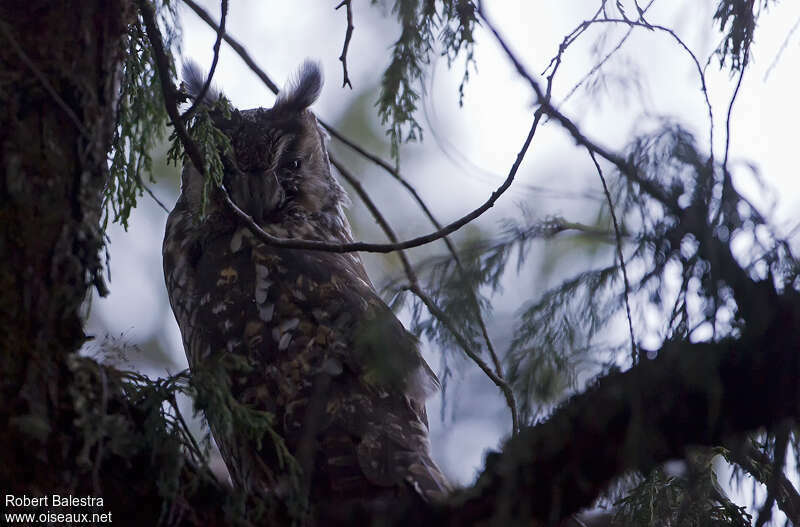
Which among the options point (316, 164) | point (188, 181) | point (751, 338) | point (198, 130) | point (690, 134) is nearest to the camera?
point (751, 338)

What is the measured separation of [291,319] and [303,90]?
135 cm

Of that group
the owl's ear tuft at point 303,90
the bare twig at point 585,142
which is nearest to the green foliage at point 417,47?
the bare twig at point 585,142

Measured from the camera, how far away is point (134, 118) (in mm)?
2381

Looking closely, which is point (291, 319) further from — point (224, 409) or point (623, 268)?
point (623, 268)

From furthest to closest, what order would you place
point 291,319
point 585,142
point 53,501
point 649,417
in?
point 291,319
point 585,142
point 53,501
point 649,417

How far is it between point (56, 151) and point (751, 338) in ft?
4.74

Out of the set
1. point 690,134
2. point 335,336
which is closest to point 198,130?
point 335,336

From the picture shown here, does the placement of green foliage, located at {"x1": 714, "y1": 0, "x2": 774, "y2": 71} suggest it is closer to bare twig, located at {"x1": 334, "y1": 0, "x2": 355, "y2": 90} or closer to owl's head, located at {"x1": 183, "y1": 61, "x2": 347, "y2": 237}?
bare twig, located at {"x1": 334, "y1": 0, "x2": 355, "y2": 90}

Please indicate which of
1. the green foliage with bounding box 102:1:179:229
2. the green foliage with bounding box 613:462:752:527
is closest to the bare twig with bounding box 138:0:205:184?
the green foliage with bounding box 102:1:179:229

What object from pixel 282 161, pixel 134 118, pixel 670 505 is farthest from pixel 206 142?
pixel 670 505

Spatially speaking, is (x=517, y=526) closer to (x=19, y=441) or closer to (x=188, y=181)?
(x=19, y=441)

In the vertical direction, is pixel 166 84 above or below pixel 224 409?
above

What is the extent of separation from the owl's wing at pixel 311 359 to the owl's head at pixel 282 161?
22cm

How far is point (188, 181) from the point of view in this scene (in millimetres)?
3607
